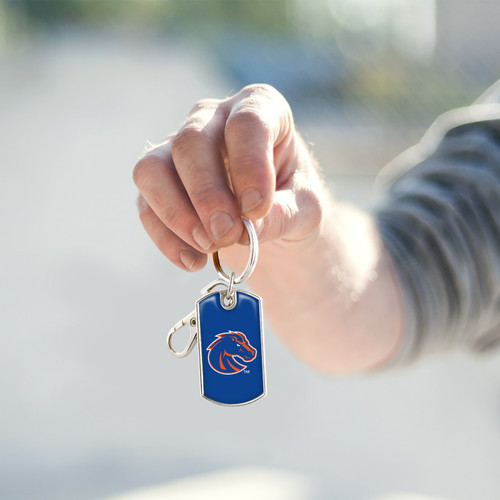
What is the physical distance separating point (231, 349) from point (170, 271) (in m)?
4.26

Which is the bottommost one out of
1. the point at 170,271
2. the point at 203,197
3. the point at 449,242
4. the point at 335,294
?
the point at 203,197

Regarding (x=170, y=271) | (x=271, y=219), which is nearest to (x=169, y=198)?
(x=271, y=219)

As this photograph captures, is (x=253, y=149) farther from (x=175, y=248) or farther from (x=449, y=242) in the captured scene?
(x=449, y=242)

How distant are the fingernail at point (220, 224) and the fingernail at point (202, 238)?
20 millimetres

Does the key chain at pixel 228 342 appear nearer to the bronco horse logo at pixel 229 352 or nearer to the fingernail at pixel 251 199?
the bronco horse logo at pixel 229 352

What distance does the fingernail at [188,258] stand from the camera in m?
0.81

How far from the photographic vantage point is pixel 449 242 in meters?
1.55

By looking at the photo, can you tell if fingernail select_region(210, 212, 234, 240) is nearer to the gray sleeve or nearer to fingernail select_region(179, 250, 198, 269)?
fingernail select_region(179, 250, 198, 269)

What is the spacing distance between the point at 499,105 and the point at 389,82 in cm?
603

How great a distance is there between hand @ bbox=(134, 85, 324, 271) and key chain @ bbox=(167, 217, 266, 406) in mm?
65

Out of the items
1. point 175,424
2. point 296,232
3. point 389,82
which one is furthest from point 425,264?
point 389,82

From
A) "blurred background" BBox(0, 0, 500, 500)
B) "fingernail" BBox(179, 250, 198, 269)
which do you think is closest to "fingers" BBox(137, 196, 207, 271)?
"fingernail" BBox(179, 250, 198, 269)

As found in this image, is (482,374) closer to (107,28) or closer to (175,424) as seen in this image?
(175,424)

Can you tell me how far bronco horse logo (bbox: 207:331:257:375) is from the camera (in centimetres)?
85
